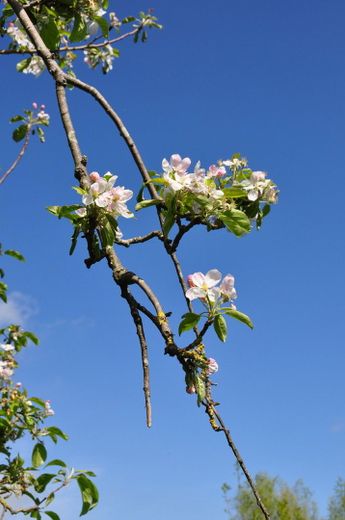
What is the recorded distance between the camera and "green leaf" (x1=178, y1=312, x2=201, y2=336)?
1.22m

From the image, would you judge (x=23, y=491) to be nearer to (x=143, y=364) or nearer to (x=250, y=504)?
(x=143, y=364)

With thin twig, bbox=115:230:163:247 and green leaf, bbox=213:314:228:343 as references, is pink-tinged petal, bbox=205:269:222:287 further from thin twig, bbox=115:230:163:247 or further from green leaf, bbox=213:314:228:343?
thin twig, bbox=115:230:163:247

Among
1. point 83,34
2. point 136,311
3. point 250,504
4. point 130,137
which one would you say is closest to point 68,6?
point 83,34

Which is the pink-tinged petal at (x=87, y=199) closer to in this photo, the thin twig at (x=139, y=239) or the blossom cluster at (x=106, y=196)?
the blossom cluster at (x=106, y=196)

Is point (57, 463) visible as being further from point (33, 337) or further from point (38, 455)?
point (33, 337)

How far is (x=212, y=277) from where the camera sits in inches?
49.9

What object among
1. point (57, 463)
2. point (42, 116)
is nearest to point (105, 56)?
point (42, 116)

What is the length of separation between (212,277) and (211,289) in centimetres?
3

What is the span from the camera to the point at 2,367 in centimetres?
415

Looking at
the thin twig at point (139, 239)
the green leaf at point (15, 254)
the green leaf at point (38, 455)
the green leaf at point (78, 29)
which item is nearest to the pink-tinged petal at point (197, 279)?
the thin twig at point (139, 239)

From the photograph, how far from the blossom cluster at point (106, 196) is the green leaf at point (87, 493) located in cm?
138

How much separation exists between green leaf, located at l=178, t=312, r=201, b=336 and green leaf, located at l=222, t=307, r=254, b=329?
0.22ft

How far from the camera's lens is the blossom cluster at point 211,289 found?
4.12 feet

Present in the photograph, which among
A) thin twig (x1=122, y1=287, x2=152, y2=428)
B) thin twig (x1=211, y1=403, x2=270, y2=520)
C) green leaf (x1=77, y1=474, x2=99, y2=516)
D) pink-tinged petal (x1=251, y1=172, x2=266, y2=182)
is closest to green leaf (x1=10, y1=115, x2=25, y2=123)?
green leaf (x1=77, y1=474, x2=99, y2=516)
